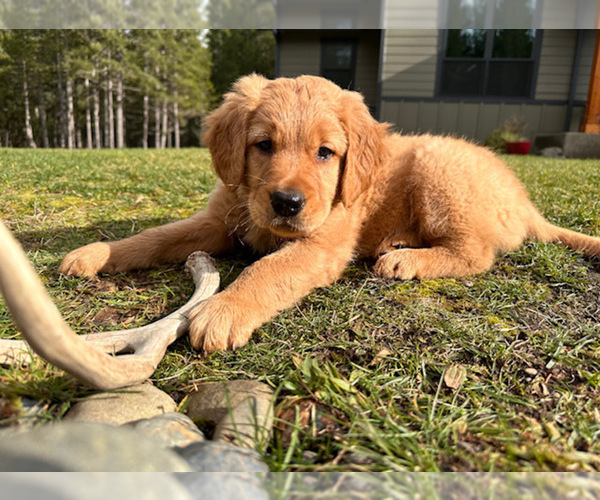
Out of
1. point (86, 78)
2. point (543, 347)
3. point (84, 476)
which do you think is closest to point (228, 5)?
point (543, 347)

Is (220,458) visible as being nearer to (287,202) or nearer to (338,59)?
(287,202)

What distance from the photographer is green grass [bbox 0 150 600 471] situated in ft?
3.98

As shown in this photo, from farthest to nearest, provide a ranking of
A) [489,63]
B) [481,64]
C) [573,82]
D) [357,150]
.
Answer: [481,64]
[489,63]
[573,82]
[357,150]

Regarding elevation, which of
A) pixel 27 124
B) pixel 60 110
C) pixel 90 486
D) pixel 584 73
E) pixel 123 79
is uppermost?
pixel 123 79

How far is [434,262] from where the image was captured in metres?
2.71

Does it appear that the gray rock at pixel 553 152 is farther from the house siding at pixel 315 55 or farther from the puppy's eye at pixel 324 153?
the puppy's eye at pixel 324 153

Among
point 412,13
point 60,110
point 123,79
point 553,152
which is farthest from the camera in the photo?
point 123,79

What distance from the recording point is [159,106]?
32.6 metres

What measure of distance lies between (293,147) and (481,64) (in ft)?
44.1

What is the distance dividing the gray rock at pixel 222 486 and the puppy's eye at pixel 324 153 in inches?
71.6

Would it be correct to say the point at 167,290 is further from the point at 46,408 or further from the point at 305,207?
the point at 46,408

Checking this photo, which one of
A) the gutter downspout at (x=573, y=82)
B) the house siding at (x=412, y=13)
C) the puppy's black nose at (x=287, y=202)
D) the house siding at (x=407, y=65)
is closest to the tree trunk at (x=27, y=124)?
the house siding at (x=407, y=65)

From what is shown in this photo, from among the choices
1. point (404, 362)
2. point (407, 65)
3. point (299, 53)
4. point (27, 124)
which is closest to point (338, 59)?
point (299, 53)

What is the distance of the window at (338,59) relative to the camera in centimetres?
1650
